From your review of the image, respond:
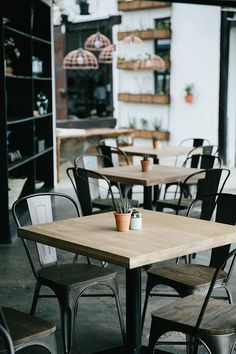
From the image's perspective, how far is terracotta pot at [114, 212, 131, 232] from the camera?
3438mm

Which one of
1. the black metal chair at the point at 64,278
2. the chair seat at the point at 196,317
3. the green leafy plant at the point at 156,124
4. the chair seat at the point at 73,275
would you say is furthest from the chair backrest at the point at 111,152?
the green leafy plant at the point at 156,124

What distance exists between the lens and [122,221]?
3441 mm

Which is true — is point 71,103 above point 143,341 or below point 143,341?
above

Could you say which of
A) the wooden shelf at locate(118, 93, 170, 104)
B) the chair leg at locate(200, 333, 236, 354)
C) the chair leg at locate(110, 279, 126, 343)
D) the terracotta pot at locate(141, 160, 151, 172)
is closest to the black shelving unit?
the terracotta pot at locate(141, 160, 151, 172)

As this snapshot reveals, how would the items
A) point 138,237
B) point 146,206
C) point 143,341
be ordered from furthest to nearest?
point 146,206 → point 143,341 → point 138,237

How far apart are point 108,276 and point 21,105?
4614mm

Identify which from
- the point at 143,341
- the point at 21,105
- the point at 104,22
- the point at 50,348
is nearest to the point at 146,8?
the point at 104,22

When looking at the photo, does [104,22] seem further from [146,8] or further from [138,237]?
[138,237]

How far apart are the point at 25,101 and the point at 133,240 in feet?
16.2

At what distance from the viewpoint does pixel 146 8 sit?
1377 centimetres

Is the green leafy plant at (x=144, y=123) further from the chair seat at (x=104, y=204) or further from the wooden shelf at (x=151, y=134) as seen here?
the chair seat at (x=104, y=204)

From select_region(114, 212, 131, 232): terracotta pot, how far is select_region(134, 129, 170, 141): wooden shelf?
10264 millimetres

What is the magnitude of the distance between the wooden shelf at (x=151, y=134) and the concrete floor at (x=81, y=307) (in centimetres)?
776

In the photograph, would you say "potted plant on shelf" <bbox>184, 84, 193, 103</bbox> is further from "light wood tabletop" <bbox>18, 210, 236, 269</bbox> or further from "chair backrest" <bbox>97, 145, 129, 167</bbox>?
"light wood tabletop" <bbox>18, 210, 236, 269</bbox>
